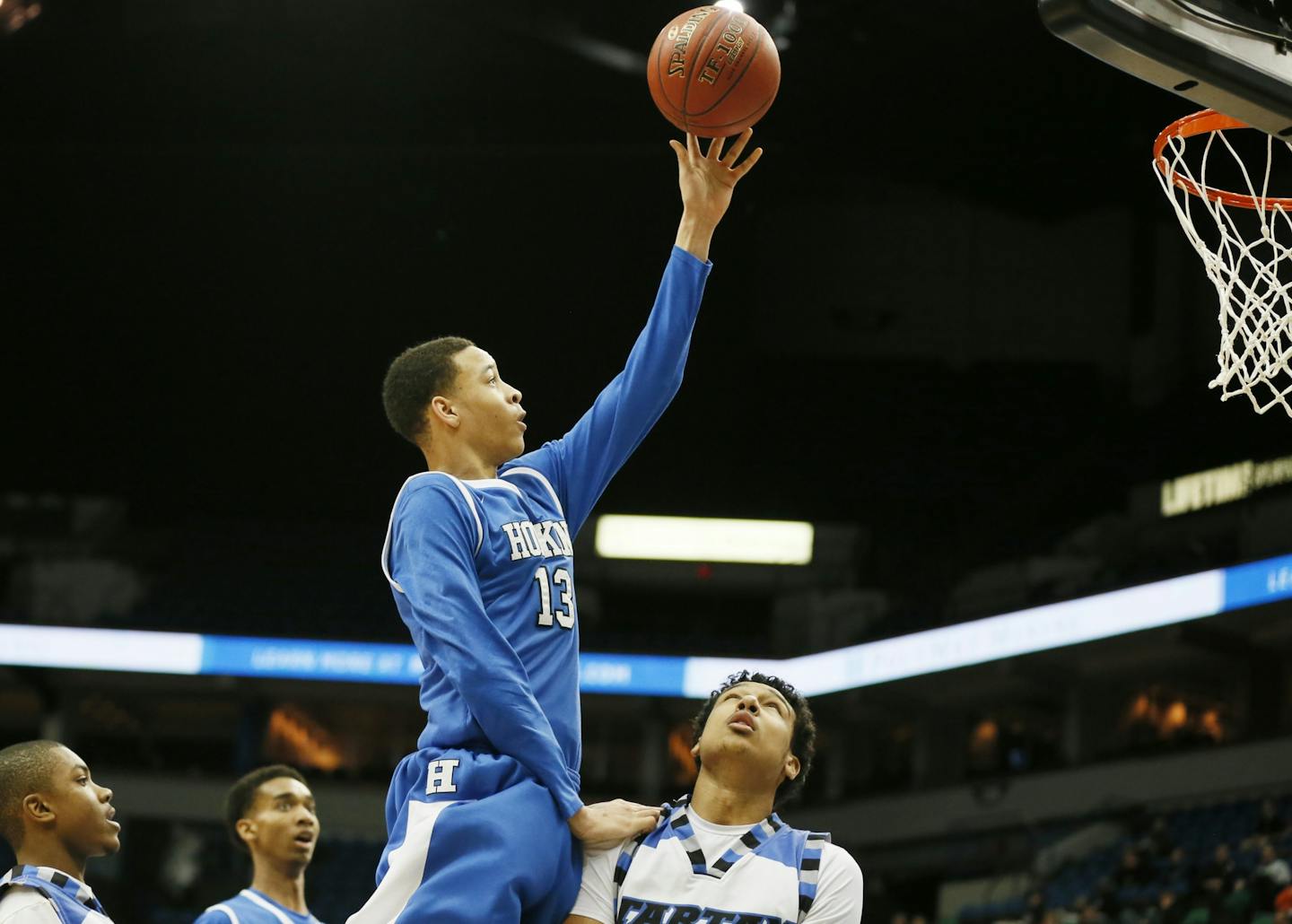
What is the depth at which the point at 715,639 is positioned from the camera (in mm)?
15141

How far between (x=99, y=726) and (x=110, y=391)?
3323mm

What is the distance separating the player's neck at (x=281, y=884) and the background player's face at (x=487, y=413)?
230 centimetres

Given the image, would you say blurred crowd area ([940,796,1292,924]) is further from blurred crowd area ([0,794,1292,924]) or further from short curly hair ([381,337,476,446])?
short curly hair ([381,337,476,446])

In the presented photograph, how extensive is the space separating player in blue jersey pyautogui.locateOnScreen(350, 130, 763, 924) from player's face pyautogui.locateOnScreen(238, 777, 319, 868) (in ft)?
7.28

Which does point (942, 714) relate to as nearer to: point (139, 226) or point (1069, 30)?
point (139, 226)

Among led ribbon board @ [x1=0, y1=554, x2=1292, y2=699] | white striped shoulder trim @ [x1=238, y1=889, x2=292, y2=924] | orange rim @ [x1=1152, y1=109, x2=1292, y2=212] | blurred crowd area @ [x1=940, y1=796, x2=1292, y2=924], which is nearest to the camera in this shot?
orange rim @ [x1=1152, y1=109, x2=1292, y2=212]

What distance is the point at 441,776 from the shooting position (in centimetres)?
262

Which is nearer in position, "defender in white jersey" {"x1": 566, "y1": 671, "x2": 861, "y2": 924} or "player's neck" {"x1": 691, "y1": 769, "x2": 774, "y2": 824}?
"defender in white jersey" {"x1": 566, "y1": 671, "x2": 861, "y2": 924}

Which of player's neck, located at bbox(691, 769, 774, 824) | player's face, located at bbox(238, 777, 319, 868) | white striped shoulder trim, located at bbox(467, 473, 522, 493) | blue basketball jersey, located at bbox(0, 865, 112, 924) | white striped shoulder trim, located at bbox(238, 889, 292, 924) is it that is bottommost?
blue basketball jersey, located at bbox(0, 865, 112, 924)

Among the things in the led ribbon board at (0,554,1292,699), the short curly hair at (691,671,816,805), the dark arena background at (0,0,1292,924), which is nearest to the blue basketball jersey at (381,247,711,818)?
the short curly hair at (691,671,816,805)

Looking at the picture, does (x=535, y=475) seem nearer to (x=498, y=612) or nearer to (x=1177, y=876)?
(x=498, y=612)

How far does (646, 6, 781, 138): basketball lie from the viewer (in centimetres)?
339

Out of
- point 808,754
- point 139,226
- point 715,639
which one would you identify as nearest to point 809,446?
point 715,639

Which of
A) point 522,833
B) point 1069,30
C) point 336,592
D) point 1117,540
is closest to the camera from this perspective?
point 522,833
